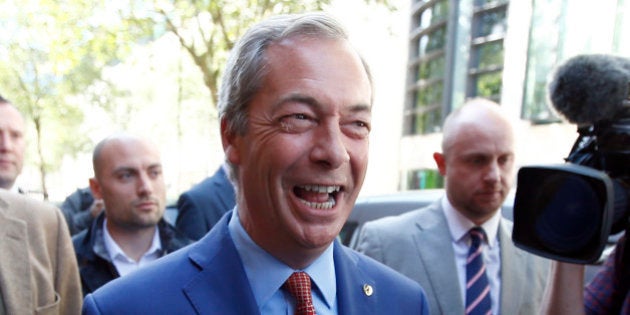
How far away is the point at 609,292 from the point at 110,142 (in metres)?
2.78

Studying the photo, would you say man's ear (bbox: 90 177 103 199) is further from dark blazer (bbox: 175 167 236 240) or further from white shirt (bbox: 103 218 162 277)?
dark blazer (bbox: 175 167 236 240)

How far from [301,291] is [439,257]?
130cm

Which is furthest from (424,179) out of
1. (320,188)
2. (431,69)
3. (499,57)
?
(320,188)

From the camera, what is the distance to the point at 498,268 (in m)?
3.01

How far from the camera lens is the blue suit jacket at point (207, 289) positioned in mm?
1780

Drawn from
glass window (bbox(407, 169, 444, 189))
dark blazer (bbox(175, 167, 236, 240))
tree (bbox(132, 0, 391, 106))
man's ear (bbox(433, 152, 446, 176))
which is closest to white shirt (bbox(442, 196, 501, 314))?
man's ear (bbox(433, 152, 446, 176))

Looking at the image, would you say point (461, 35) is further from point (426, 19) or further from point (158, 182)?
point (158, 182)

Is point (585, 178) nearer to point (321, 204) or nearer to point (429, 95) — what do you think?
point (321, 204)

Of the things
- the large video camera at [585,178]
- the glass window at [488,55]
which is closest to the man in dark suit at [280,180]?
the large video camera at [585,178]

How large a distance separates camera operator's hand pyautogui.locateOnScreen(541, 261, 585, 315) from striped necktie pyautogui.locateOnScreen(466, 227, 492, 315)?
0.82 m

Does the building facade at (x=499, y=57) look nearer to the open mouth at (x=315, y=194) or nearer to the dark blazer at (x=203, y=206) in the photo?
the dark blazer at (x=203, y=206)

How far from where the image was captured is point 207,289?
71.9 inches

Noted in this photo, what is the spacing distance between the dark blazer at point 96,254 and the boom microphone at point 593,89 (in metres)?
2.39

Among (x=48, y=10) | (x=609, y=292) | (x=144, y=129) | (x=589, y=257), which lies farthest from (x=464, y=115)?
(x=144, y=129)
